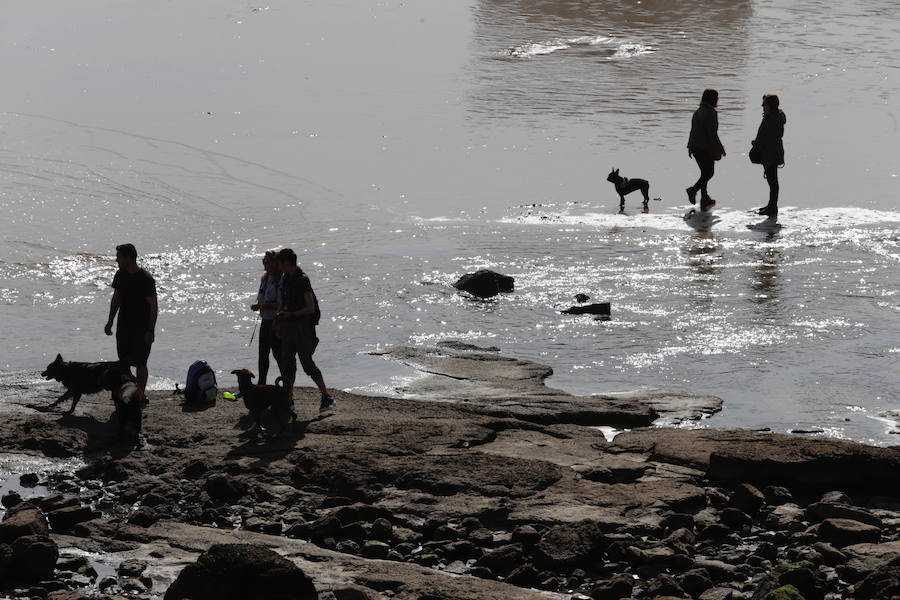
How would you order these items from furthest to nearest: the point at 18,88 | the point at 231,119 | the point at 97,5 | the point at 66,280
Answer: the point at 97,5 < the point at 18,88 < the point at 231,119 < the point at 66,280

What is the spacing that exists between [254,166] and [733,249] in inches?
344

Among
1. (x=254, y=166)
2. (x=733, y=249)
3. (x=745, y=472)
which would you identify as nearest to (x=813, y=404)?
(x=745, y=472)

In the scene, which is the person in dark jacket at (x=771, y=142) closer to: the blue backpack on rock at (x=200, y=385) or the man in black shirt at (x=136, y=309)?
the blue backpack on rock at (x=200, y=385)

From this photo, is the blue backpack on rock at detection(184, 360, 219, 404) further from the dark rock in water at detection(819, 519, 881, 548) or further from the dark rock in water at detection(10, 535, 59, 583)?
the dark rock in water at detection(819, 519, 881, 548)

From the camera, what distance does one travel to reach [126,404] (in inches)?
434

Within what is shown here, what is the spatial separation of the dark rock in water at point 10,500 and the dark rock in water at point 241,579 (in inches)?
95.1

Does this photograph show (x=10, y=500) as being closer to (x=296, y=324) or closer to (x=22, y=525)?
(x=22, y=525)

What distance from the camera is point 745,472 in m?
10.1

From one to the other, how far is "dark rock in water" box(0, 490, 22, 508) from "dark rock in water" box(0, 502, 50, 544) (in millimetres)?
689

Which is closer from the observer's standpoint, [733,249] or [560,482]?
[560,482]

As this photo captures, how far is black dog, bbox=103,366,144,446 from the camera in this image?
11.0 m

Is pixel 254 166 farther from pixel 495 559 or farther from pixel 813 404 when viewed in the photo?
pixel 495 559

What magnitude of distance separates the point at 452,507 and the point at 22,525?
291 centimetres

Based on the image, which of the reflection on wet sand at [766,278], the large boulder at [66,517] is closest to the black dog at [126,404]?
the large boulder at [66,517]
